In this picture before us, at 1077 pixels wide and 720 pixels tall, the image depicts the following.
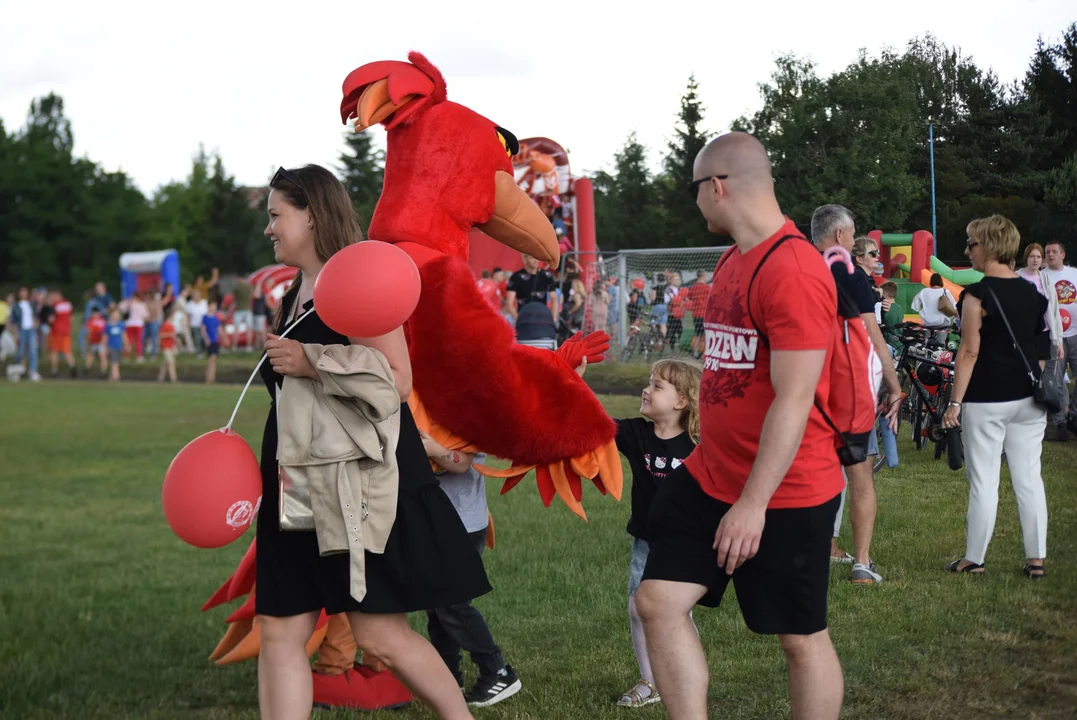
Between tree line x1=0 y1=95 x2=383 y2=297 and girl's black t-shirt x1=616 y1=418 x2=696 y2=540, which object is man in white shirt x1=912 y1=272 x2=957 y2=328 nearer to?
girl's black t-shirt x1=616 y1=418 x2=696 y2=540

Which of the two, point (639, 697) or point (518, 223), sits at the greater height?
point (518, 223)

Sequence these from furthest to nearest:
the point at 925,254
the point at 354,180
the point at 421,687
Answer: the point at 354,180, the point at 925,254, the point at 421,687

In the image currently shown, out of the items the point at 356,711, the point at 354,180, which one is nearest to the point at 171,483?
the point at 356,711

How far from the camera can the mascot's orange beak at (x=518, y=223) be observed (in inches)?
160

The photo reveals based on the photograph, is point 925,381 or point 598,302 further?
point 925,381

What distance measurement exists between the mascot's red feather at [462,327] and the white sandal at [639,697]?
0.73 m

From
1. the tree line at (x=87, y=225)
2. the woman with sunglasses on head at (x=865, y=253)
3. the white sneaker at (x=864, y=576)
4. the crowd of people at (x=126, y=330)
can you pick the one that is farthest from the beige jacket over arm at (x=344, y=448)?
the tree line at (x=87, y=225)

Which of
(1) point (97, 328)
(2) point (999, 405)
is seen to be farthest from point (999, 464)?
(1) point (97, 328)

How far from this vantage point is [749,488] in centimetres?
267

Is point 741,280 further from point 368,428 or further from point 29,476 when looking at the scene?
point 29,476

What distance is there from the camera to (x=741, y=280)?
2760 mm

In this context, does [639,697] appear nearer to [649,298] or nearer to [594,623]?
[594,623]

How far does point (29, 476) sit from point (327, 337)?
976 centimetres

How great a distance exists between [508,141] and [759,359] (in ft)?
5.73
